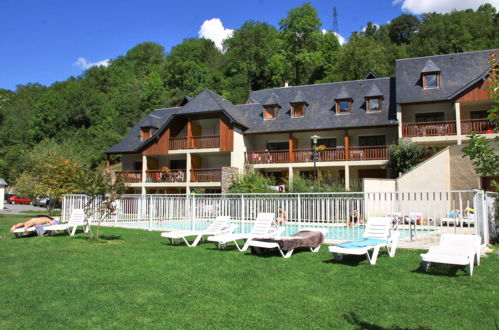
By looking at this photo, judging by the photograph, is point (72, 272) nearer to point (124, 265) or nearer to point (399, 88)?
point (124, 265)

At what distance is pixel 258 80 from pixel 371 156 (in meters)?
31.2

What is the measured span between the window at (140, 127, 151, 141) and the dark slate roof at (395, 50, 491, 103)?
19.7 m

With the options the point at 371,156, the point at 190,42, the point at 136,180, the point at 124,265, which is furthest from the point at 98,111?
the point at 124,265

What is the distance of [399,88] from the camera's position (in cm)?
2709

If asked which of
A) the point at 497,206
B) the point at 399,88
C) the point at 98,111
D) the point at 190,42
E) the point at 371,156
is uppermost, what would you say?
the point at 190,42

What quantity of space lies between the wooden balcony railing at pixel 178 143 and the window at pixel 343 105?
11781 millimetres

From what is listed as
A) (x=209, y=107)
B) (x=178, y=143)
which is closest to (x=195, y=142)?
(x=178, y=143)

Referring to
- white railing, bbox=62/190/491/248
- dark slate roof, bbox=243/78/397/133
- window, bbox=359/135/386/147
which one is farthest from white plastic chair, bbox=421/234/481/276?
window, bbox=359/135/386/147

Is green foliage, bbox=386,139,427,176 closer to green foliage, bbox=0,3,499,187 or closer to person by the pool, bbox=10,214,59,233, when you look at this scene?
person by the pool, bbox=10,214,59,233

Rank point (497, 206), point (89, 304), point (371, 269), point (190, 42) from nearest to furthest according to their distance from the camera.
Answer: point (89, 304), point (371, 269), point (497, 206), point (190, 42)

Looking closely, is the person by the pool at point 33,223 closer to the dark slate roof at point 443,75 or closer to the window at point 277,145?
the window at point 277,145

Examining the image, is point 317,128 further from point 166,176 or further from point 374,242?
point 374,242

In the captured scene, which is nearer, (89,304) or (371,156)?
(89,304)

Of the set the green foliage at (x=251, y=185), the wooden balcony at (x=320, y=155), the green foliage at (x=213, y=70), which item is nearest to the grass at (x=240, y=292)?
the green foliage at (x=251, y=185)
